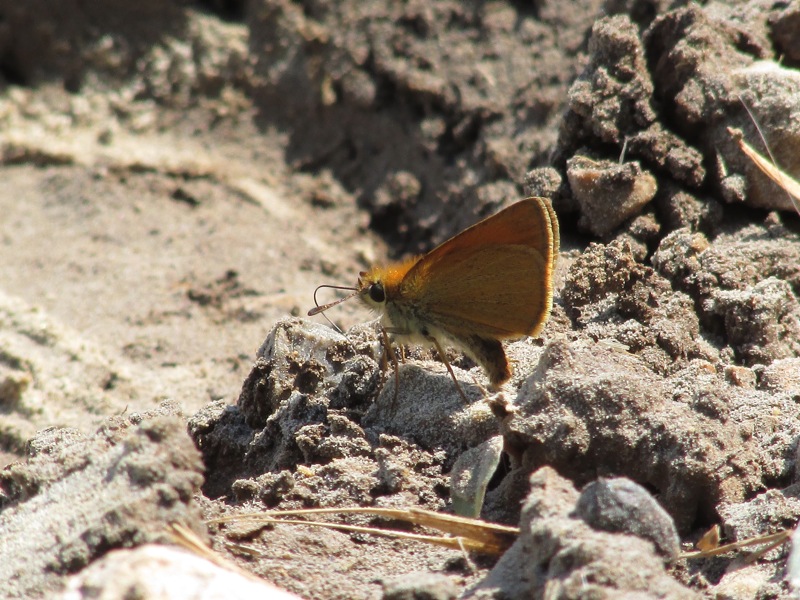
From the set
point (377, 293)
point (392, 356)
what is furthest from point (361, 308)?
point (392, 356)

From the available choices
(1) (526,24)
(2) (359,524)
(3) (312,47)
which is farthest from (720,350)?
(3) (312,47)

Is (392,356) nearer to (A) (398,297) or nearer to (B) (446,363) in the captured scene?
(B) (446,363)

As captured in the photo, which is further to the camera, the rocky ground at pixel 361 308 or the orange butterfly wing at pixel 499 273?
the orange butterfly wing at pixel 499 273

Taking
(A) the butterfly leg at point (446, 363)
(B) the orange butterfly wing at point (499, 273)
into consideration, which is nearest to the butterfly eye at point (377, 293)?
(B) the orange butterfly wing at point (499, 273)

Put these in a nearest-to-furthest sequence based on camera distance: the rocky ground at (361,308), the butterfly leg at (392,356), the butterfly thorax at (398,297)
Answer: the rocky ground at (361,308) < the butterfly leg at (392,356) < the butterfly thorax at (398,297)

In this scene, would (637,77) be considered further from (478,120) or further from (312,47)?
(312,47)

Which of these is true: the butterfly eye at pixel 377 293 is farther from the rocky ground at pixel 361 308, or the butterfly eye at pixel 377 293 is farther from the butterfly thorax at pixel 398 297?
the rocky ground at pixel 361 308

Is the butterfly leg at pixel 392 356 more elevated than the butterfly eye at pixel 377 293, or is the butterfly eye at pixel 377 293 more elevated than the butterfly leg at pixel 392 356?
the butterfly leg at pixel 392 356
